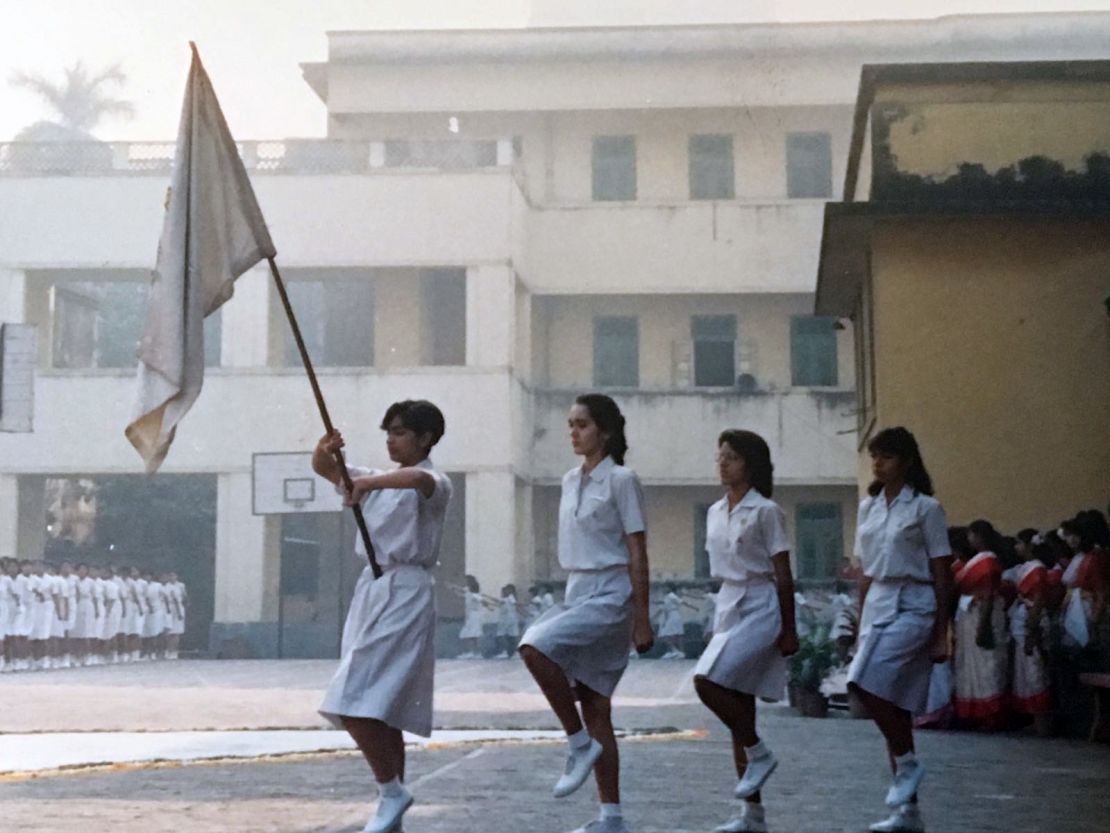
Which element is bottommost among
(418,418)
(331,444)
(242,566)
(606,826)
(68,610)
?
(68,610)

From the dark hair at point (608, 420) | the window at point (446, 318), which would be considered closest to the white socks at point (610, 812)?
the dark hair at point (608, 420)

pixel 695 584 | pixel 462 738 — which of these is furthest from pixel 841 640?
pixel 695 584

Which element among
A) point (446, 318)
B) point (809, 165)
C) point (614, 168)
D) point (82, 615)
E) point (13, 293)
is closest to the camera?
point (82, 615)

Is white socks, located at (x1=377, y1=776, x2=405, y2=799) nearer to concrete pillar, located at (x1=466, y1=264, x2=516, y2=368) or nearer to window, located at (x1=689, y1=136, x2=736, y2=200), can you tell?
concrete pillar, located at (x1=466, y1=264, x2=516, y2=368)

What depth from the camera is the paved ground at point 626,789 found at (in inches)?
319

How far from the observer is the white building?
36.2 metres

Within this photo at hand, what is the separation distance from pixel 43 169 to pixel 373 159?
640 centimetres

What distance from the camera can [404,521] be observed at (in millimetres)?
7230

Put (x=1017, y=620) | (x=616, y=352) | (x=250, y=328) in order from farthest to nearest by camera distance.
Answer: (x=616, y=352), (x=250, y=328), (x=1017, y=620)

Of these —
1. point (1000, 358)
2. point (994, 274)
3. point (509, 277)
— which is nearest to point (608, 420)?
point (1000, 358)

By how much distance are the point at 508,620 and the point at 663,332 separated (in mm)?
7252

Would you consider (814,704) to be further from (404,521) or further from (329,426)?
(329,426)

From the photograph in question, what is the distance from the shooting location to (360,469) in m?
7.43

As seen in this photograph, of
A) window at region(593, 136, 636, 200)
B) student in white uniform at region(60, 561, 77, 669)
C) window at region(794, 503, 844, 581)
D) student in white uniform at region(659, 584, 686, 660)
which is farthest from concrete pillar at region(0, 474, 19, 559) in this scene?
window at region(794, 503, 844, 581)
